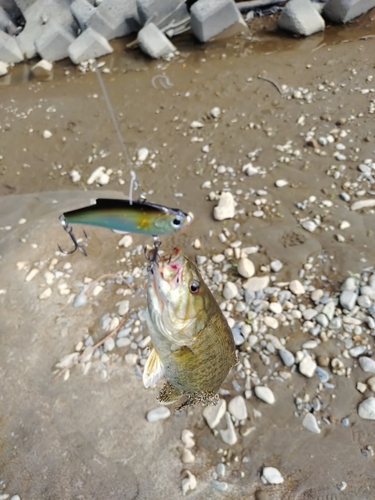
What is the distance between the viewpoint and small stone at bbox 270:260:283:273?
13.4ft

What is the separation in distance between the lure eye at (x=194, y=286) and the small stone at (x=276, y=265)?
2.39 meters

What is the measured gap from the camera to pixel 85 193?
541 centimetres

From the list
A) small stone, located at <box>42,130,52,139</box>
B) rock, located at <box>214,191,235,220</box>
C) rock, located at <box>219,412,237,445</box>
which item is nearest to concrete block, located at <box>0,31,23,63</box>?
small stone, located at <box>42,130,52,139</box>

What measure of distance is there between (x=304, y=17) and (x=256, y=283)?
5085mm

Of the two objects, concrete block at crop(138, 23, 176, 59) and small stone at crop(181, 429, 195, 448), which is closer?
small stone at crop(181, 429, 195, 448)

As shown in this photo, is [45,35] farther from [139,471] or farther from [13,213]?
[139,471]

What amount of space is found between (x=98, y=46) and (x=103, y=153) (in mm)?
2893

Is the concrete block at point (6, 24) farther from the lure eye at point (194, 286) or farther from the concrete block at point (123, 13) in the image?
the lure eye at point (194, 286)

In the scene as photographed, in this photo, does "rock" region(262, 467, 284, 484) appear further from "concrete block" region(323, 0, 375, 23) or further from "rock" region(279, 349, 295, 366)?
"concrete block" region(323, 0, 375, 23)

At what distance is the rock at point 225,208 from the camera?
462cm

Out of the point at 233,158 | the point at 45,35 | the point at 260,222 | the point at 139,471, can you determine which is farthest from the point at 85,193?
the point at 45,35

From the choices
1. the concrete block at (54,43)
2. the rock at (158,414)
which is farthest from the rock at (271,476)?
the concrete block at (54,43)

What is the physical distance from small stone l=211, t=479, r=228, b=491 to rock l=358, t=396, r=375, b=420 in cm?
109

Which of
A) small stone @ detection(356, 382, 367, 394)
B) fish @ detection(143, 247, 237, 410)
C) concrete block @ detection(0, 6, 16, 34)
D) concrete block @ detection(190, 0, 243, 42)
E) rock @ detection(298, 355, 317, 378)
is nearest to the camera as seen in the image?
fish @ detection(143, 247, 237, 410)
